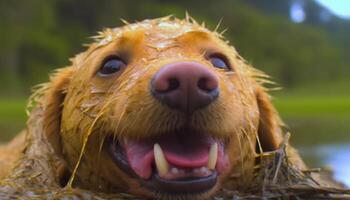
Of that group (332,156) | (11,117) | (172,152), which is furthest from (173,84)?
(11,117)

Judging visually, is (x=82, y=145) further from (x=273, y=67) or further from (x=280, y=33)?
(x=280, y=33)

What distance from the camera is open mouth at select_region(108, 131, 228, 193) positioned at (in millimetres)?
4223

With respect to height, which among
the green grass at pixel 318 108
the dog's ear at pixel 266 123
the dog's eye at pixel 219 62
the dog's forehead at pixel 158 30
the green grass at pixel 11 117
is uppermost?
the green grass at pixel 318 108

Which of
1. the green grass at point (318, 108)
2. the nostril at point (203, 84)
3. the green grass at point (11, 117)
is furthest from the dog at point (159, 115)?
the green grass at point (318, 108)

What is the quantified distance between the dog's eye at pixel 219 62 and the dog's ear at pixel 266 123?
47 centimetres

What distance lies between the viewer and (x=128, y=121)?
14.5 feet

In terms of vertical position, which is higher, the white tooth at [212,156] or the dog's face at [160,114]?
the dog's face at [160,114]

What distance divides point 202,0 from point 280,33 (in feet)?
16.8

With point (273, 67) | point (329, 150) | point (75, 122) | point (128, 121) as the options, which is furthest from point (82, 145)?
point (273, 67)

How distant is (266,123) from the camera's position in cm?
556

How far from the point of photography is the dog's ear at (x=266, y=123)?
5.54 m

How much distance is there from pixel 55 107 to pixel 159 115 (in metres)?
1.44

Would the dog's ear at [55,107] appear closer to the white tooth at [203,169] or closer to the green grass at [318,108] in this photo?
the white tooth at [203,169]

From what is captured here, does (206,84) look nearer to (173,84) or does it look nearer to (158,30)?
(173,84)
